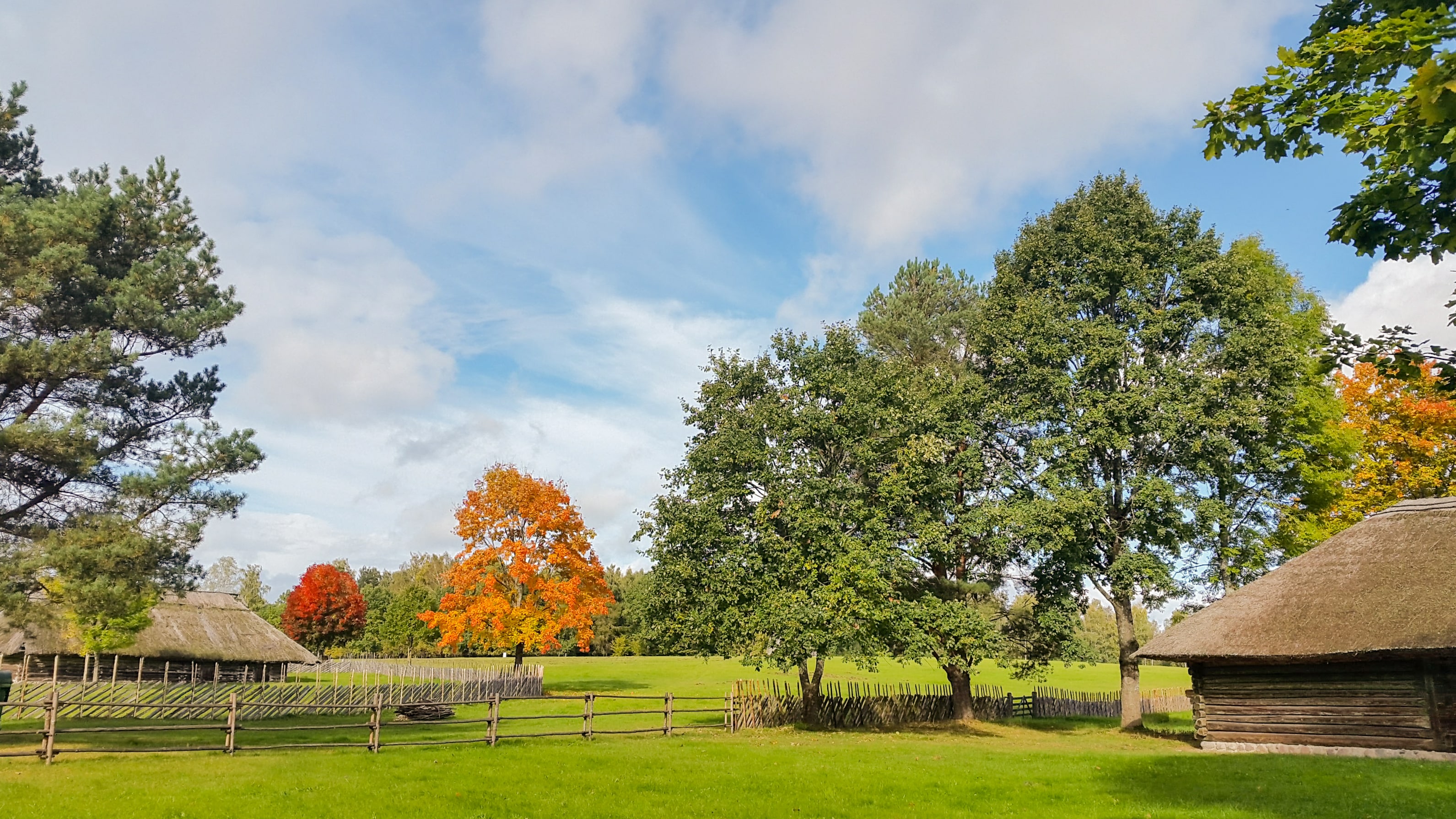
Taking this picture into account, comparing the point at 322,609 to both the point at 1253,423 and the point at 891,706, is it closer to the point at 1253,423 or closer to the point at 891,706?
the point at 891,706

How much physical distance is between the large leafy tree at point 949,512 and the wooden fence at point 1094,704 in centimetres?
825

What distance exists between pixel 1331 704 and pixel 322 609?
72.3 m

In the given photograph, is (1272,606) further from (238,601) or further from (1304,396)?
(238,601)

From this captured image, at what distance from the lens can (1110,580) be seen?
26328 mm

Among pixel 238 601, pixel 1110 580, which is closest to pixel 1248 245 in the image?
pixel 1110 580

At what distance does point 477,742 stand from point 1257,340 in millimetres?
25912

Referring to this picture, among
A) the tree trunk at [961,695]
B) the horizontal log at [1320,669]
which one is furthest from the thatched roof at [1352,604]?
the tree trunk at [961,695]

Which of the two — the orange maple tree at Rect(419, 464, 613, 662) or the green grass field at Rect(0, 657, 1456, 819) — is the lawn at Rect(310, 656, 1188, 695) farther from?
the green grass field at Rect(0, 657, 1456, 819)

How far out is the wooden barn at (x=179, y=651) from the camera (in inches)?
1448

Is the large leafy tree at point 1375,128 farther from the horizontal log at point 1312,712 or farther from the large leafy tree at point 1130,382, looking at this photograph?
the large leafy tree at point 1130,382

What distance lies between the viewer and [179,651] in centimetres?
4003

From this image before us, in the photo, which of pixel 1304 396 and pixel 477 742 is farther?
pixel 1304 396

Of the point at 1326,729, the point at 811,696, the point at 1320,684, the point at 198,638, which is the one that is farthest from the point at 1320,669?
the point at 198,638

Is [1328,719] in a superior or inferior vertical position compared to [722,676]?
superior
